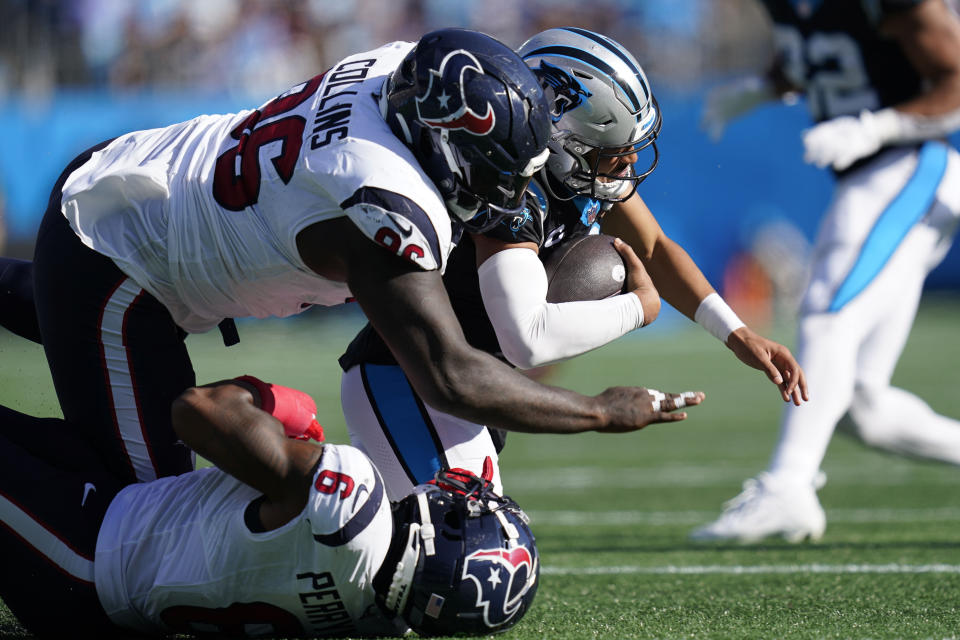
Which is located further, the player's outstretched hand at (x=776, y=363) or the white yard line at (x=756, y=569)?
the white yard line at (x=756, y=569)

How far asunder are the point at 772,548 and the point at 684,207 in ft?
35.5

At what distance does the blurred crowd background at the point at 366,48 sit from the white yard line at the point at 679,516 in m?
8.34

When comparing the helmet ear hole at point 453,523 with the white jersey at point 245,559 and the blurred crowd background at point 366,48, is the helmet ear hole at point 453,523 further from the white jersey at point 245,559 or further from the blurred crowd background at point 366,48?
the blurred crowd background at point 366,48

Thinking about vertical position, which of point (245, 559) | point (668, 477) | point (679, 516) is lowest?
point (668, 477)

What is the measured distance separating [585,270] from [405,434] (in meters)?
0.59

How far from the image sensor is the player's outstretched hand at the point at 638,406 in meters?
2.24

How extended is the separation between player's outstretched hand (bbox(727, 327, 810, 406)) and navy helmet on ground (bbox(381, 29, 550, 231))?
2.61 feet

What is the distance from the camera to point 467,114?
232 centimetres

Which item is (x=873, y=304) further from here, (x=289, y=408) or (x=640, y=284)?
(x=289, y=408)

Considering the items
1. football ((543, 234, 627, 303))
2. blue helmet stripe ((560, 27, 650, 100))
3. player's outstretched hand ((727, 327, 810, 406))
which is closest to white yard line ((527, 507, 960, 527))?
player's outstretched hand ((727, 327, 810, 406))

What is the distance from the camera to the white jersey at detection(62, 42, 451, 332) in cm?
226

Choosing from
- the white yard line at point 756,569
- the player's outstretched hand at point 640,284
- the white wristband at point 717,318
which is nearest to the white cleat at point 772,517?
the white yard line at point 756,569

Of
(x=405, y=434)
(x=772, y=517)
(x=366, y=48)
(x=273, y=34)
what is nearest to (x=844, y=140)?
(x=772, y=517)

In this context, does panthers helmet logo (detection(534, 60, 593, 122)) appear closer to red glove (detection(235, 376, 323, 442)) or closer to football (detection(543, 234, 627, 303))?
football (detection(543, 234, 627, 303))
